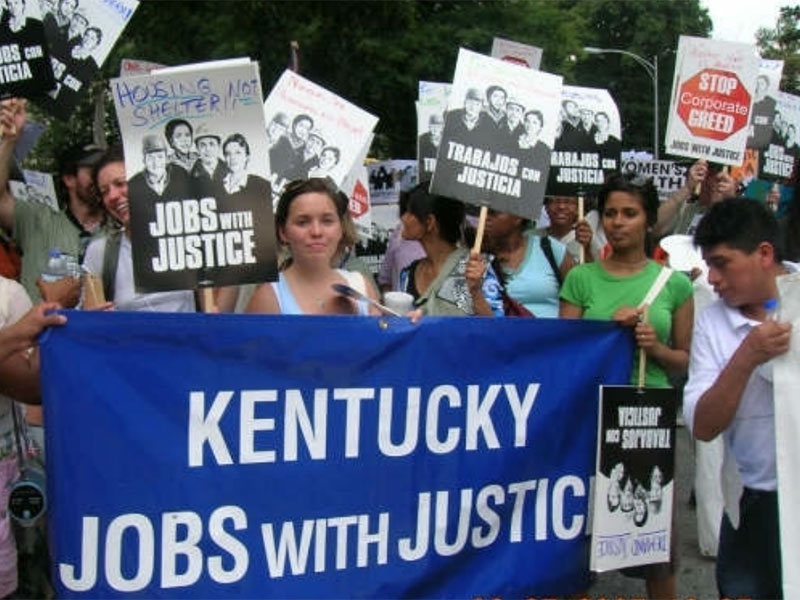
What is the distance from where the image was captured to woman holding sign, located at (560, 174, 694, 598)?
3.86m

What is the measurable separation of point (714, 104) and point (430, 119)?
75.3 inches

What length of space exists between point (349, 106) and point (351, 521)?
9.01ft

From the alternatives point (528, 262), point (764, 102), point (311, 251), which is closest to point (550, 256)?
point (528, 262)

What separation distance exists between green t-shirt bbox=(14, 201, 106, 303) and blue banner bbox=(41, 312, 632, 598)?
1772 millimetres

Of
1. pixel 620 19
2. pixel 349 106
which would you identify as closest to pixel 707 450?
pixel 349 106

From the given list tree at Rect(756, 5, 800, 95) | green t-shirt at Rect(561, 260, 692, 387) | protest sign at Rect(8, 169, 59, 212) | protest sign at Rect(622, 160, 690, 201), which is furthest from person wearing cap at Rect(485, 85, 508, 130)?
tree at Rect(756, 5, 800, 95)

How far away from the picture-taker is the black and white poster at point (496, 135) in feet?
14.1

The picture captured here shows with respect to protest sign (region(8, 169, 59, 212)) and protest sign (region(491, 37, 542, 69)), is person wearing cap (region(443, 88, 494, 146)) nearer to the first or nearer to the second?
protest sign (region(8, 169, 59, 212))

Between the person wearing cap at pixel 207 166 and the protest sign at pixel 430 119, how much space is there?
137 inches

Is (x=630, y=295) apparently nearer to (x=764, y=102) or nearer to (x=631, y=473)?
(x=631, y=473)

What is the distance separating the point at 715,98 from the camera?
6.18 meters

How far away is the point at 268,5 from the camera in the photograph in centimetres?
1958

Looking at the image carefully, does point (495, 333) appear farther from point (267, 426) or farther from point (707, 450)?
point (707, 450)

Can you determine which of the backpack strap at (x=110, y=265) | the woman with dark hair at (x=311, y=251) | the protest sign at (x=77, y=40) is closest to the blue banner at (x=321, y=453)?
the woman with dark hair at (x=311, y=251)
